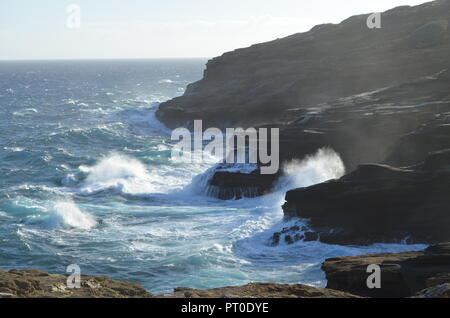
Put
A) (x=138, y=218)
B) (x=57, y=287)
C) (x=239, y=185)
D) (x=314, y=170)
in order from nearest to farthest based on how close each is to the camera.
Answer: (x=57, y=287), (x=138, y=218), (x=314, y=170), (x=239, y=185)

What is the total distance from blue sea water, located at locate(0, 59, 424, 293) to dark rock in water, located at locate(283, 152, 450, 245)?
894 millimetres

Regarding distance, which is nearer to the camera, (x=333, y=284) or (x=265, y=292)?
(x=265, y=292)

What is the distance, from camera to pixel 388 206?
25.6 m

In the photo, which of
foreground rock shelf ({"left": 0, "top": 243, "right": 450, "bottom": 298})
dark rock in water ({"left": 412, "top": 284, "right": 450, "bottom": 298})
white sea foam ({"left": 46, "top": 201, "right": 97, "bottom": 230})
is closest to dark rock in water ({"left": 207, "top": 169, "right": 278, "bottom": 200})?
white sea foam ({"left": 46, "top": 201, "right": 97, "bottom": 230})

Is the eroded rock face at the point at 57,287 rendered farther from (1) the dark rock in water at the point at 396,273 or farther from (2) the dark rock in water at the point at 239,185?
(2) the dark rock in water at the point at 239,185

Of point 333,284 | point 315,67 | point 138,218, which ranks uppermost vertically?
point 315,67

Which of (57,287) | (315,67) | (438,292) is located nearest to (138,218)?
(57,287)

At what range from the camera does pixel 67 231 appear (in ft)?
96.6

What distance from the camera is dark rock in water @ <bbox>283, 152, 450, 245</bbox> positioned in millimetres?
24922

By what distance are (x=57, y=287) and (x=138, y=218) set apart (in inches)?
670

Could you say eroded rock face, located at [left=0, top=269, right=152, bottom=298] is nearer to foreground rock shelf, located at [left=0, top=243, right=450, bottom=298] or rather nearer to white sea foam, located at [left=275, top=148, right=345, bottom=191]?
foreground rock shelf, located at [left=0, top=243, right=450, bottom=298]

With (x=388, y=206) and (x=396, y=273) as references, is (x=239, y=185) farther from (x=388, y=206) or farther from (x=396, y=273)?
(x=396, y=273)

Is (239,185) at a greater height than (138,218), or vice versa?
(239,185)

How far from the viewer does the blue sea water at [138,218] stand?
23.9 metres
